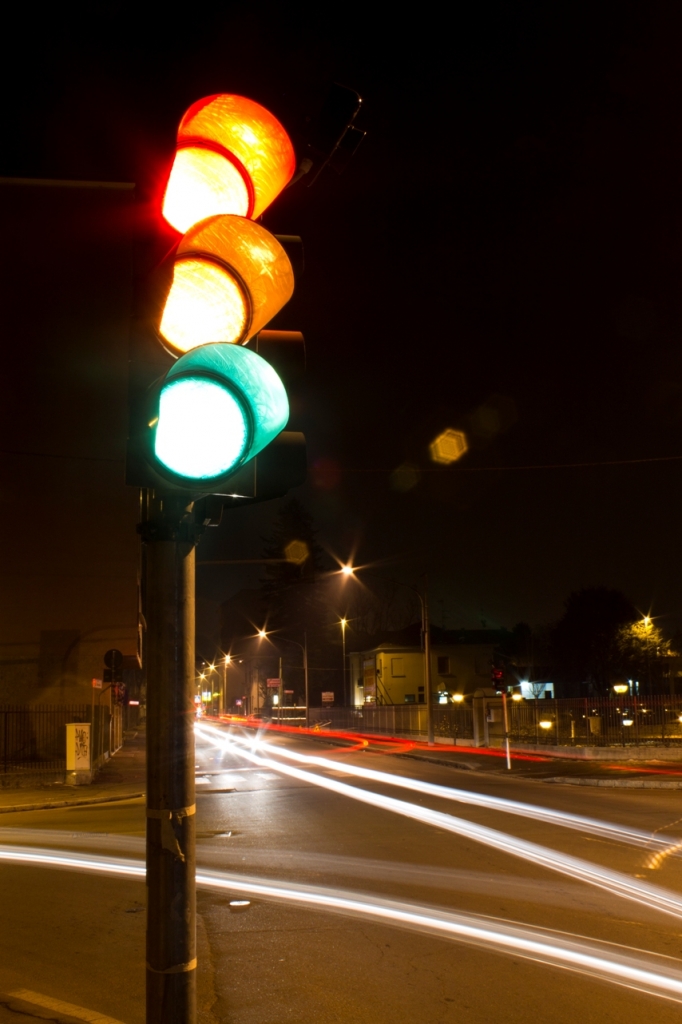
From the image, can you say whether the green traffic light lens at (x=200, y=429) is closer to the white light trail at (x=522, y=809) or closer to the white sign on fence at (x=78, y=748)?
the white light trail at (x=522, y=809)

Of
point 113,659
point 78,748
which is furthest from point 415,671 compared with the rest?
point 78,748

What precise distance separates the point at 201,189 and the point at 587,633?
8450 cm

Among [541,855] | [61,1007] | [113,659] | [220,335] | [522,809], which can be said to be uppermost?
[220,335]

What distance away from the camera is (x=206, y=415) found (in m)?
2.25

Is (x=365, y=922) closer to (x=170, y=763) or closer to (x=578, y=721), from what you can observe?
(x=170, y=763)

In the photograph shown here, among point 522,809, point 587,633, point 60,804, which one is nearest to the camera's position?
point 522,809

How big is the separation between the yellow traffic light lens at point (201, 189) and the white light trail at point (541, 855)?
7.74 metres

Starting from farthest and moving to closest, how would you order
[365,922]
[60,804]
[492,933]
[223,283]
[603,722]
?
[603,722] < [60,804] < [365,922] < [492,933] < [223,283]

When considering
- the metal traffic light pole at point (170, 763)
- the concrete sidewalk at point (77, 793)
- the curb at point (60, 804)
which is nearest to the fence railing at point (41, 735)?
the concrete sidewalk at point (77, 793)

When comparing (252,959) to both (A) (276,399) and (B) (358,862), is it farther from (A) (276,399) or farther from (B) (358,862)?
(A) (276,399)

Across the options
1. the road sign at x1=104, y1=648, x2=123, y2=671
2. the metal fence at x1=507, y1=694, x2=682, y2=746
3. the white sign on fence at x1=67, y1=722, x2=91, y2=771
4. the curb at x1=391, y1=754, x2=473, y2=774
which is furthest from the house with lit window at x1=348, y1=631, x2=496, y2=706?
the white sign on fence at x1=67, y1=722, x2=91, y2=771

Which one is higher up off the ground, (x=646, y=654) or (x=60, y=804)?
(x=646, y=654)

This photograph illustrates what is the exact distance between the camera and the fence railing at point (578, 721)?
28766 mm

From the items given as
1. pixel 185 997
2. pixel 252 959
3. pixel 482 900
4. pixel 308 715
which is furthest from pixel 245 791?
pixel 308 715
